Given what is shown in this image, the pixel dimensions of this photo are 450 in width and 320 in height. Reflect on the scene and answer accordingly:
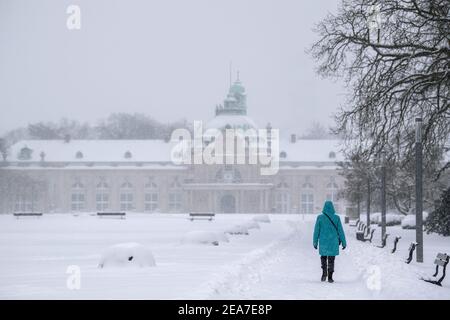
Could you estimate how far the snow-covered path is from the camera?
43.1ft

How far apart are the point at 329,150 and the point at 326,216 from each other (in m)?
88.7

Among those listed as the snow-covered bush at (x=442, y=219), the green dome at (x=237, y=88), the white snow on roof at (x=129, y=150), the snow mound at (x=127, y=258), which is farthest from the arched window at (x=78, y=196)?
the snow mound at (x=127, y=258)

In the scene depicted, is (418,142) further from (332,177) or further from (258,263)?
(332,177)

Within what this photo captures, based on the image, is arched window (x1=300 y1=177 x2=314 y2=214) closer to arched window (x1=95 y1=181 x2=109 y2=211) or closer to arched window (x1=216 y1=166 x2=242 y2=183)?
arched window (x1=216 y1=166 x2=242 y2=183)

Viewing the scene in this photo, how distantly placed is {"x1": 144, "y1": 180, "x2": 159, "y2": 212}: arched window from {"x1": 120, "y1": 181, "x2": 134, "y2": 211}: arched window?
2.00 m

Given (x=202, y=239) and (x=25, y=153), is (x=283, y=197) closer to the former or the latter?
(x=25, y=153)

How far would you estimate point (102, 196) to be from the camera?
10488 cm

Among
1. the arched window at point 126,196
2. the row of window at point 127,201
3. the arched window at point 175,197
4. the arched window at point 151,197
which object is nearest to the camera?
the arched window at point 175,197

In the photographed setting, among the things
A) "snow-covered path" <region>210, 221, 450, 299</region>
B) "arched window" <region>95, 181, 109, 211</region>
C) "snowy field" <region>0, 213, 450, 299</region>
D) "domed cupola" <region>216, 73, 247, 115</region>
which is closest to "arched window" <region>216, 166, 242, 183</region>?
"domed cupola" <region>216, 73, 247, 115</region>

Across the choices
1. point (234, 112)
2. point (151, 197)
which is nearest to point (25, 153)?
point (151, 197)

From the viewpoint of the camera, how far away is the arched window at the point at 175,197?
10350 centimetres

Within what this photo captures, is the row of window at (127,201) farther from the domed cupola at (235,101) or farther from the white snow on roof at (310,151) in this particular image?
the domed cupola at (235,101)

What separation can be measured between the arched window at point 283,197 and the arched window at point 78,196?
2552 cm
